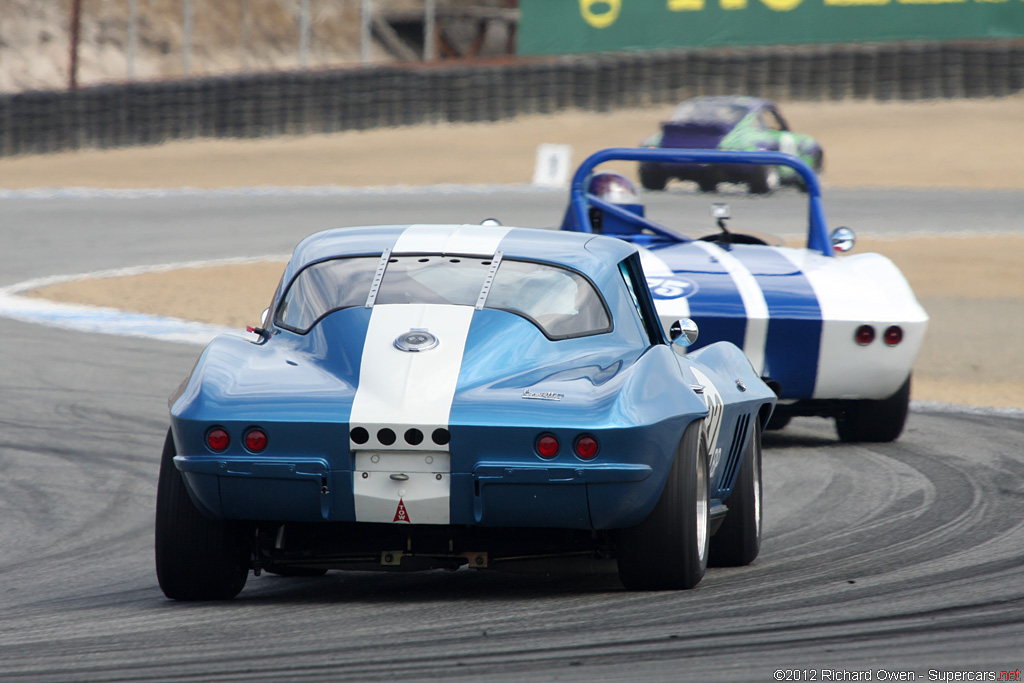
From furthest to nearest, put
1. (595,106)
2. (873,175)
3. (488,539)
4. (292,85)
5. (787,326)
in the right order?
1. (595,106)
2. (292,85)
3. (873,175)
4. (787,326)
5. (488,539)

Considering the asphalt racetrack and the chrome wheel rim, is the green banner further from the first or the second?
the chrome wheel rim

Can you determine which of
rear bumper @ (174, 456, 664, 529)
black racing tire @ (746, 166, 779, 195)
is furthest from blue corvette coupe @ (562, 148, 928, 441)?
black racing tire @ (746, 166, 779, 195)

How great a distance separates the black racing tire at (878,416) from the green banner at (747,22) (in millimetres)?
27125

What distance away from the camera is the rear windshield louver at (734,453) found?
5.39 m

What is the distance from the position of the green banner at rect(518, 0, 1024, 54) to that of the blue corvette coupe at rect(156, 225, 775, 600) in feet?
99.4

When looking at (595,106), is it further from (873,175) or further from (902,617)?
(902,617)

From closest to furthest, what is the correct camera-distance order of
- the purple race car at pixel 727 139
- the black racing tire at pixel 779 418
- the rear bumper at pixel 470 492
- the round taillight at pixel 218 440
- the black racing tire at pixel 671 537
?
1. the rear bumper at pixel 470 492
2. the round taillight at pixel 218 440
3. the black racing tire at pixel 671 537
4. the black racing tire at pixel 779 418
5. the purple race car at pixel 727 139

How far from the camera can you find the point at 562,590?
4902 millimetres

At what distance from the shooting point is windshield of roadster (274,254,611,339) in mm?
4922

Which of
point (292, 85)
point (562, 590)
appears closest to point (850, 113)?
point (292, 85)

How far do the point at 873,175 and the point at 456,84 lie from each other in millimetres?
8525

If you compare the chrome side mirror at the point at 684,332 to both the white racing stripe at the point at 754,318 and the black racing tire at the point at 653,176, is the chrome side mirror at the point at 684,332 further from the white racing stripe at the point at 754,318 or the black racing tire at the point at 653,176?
the black racing tire at the point at 653,176

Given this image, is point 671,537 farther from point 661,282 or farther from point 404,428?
point 661,282

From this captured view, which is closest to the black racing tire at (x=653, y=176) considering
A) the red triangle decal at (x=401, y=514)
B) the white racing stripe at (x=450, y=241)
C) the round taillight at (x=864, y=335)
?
the round taillight at (x=864, y=335)
